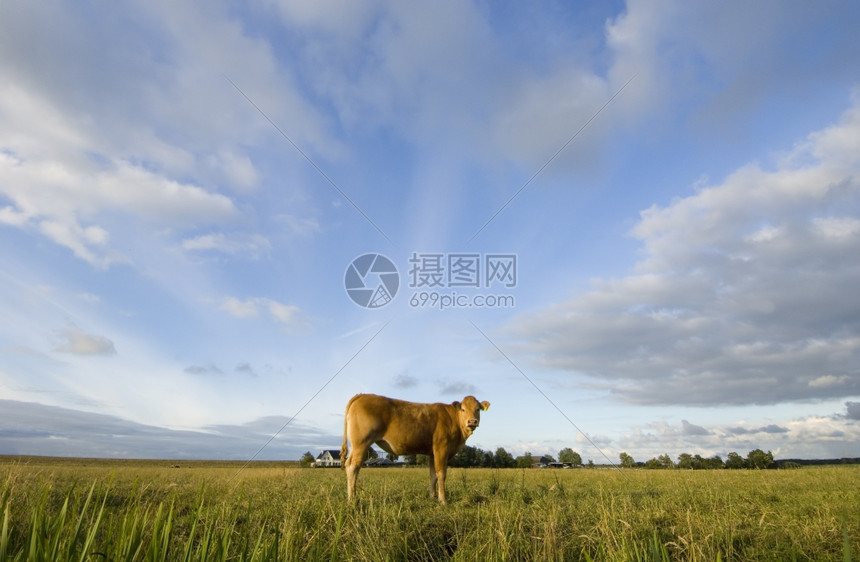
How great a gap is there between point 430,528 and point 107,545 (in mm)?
4701

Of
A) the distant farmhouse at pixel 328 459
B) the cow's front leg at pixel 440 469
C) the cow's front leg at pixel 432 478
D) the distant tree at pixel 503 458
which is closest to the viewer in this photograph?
the cow's front leg at pixel 440 469

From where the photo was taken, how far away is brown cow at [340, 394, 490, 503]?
11.6 meters

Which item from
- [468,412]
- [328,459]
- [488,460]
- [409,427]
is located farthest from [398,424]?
[328,459]

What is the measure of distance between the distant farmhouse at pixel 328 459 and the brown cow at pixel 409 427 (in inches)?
2368

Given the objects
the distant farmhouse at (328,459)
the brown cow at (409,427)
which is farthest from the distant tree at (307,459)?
the brown cow at (409,427)

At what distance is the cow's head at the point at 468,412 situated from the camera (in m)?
12.1

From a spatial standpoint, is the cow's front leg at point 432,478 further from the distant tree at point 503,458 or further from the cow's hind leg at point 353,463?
the distant tree at point 503,458

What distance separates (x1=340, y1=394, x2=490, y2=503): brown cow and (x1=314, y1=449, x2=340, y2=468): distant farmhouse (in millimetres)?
60155

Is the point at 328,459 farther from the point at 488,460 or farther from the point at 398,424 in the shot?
the point at 398,424

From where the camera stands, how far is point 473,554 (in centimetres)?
500

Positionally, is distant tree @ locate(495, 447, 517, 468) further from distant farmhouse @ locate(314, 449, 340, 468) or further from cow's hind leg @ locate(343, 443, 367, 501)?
cow's hind leg @ locate(343, 443, 367, 501)

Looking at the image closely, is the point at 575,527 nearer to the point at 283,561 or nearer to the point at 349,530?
the point at 349,530

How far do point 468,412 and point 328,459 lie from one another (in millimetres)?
69002

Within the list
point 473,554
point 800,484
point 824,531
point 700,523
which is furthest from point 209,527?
point 800,484
